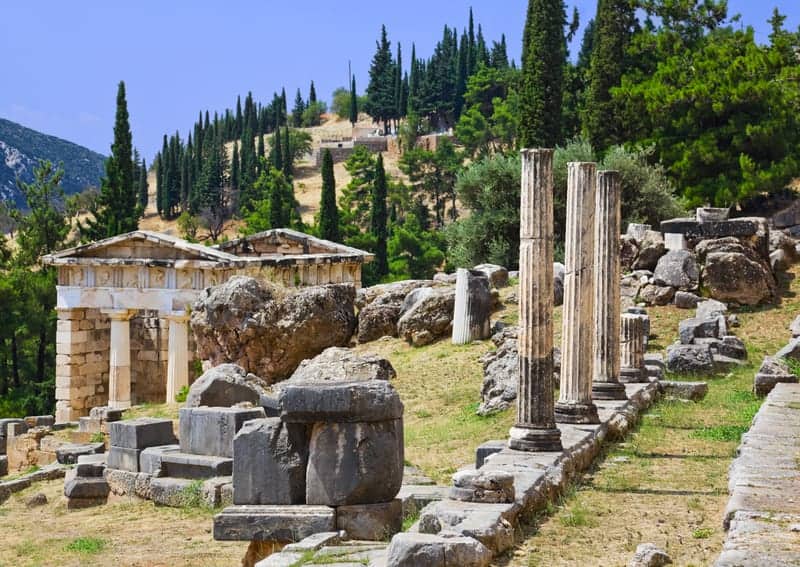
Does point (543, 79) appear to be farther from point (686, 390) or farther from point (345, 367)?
point (686, 390)

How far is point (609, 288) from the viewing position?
16.0 meters

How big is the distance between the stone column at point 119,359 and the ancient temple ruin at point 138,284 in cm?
3

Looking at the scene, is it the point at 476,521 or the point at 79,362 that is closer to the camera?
the point at 476,521

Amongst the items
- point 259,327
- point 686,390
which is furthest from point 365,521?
point 259,327

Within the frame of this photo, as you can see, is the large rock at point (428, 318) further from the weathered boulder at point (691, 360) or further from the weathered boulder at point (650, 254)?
the weathered boulder at point (691, 360)

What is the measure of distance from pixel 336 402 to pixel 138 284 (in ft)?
69.2

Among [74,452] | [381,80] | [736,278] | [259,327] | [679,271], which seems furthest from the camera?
[381,80]

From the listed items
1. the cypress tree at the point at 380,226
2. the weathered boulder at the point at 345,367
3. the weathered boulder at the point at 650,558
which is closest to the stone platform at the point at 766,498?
the weathered boulder at the point at 650,558

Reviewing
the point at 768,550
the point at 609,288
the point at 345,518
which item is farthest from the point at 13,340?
the point at 768,550

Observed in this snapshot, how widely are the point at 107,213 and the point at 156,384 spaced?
1846 centimetres

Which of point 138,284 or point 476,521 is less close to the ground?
point 138,284

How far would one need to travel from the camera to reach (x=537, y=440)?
1217 centimetres

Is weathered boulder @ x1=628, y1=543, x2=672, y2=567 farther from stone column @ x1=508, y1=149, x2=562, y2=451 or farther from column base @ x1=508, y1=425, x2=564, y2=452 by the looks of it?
stone column @ x1=508, y1=149, x2=562, y2=451

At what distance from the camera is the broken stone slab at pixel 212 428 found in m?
15.7
